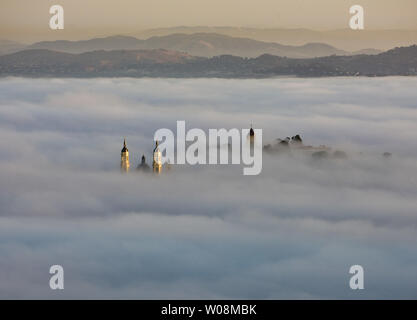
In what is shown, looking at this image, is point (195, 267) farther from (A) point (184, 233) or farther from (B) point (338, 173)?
(B) point (338, 173)

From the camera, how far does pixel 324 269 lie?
126m

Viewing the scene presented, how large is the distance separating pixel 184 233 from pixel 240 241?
8.82 m

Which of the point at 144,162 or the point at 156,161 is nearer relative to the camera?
the point at 144,162

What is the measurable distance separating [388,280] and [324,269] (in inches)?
547

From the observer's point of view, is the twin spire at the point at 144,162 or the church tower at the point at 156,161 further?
the church tower at the point at 156,161

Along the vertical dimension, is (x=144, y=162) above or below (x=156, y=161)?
below

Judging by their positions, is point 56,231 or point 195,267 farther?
point 56,231

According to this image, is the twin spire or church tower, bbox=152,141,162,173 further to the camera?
church tower, bbox=152,141,162,173
